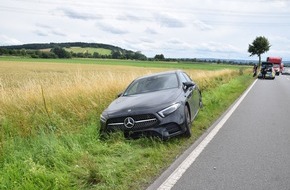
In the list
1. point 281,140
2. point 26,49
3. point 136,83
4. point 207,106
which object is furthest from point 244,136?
point 26,49

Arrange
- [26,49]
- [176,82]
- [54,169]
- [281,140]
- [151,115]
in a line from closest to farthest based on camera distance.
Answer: [54,169] < [151,115] < [281,140] < [176,82] < [26,49]

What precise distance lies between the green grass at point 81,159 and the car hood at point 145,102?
0.54 meters

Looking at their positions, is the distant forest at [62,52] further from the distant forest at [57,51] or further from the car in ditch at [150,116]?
the car in ditch at [150,116]

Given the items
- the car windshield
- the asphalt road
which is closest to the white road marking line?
the asphalt road

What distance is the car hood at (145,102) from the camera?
6.39 m

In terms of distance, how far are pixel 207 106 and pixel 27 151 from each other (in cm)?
705

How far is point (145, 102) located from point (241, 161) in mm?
2233

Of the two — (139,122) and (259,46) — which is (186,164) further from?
(259,46)

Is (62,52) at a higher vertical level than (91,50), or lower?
lower

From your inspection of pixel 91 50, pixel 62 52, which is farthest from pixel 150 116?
pixel 91 50

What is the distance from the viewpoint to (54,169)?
190 inches

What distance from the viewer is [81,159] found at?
201 inches

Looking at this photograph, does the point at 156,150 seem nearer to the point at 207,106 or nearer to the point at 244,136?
the point at 244,136

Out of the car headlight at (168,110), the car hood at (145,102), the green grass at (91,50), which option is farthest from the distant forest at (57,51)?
the car headlight at (168,110)
